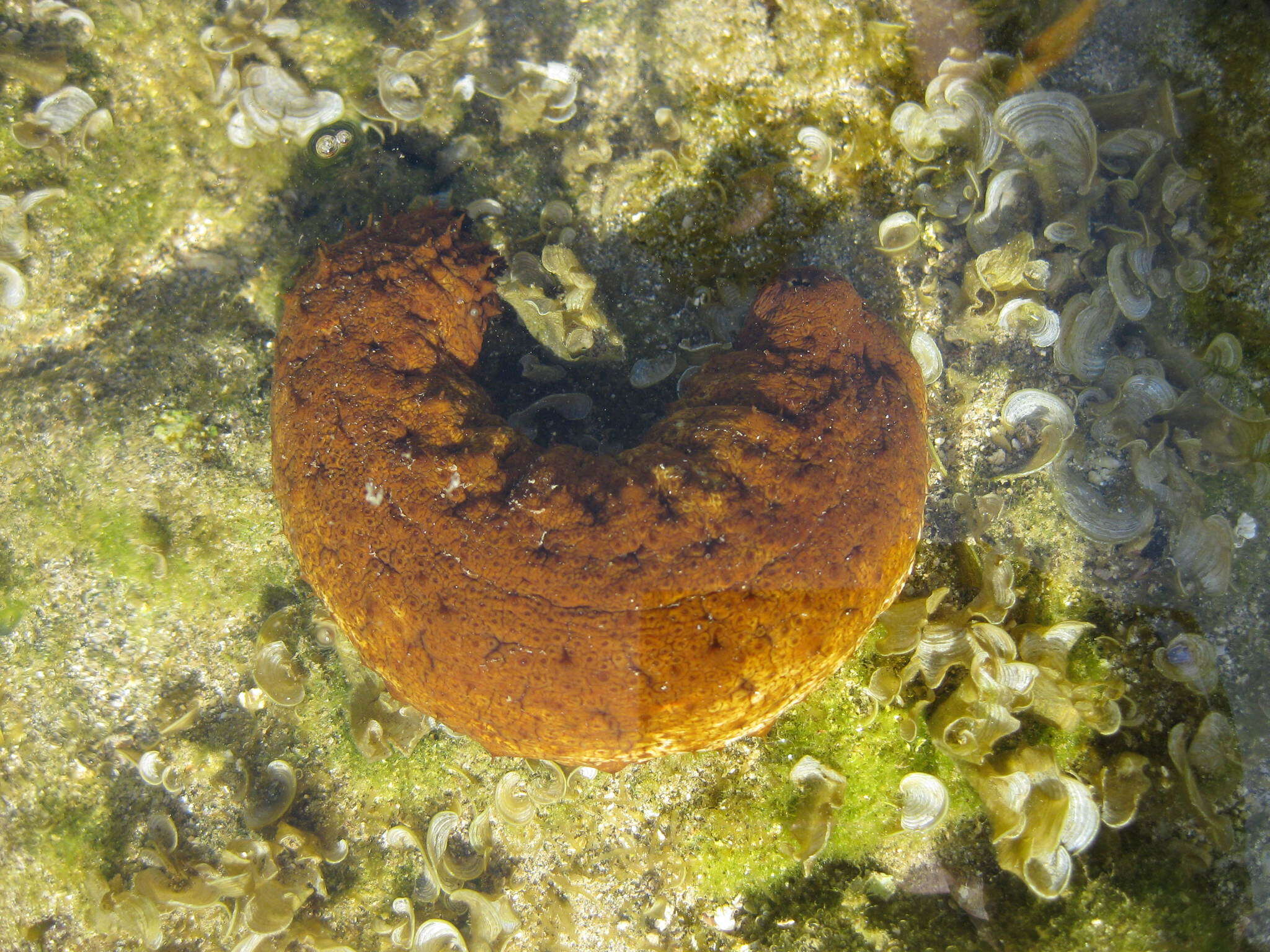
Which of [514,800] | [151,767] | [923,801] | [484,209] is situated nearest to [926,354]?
[923,801]

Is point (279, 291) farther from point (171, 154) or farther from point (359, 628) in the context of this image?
point (359, 628)

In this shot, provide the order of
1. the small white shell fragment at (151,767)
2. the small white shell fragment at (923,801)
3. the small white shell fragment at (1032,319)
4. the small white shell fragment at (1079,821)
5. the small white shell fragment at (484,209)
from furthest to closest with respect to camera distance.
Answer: the small white shell fragment at (484,209) → the small white shell fragment at (151,767) → the small white shell fragment at (1032,319) → the small white shell fragment at (923,801) → the small white shell fragment at (1079,821)

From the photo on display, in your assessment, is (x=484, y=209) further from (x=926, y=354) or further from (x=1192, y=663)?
(x=1192, y=663)

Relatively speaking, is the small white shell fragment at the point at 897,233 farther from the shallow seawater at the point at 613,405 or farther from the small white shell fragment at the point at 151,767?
the small white shell fragment at the point at 151,767

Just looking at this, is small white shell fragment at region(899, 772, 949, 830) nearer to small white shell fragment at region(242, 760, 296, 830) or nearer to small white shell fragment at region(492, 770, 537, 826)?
small white shell fragment at region(492, 770, 537, 826)

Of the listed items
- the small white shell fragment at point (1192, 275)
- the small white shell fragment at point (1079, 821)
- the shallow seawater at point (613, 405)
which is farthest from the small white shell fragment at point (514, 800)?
the small white shell fragment at point (1192, 275)

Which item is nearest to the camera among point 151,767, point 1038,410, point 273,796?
point 1038,410

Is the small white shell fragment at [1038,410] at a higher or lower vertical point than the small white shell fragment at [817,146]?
lower
